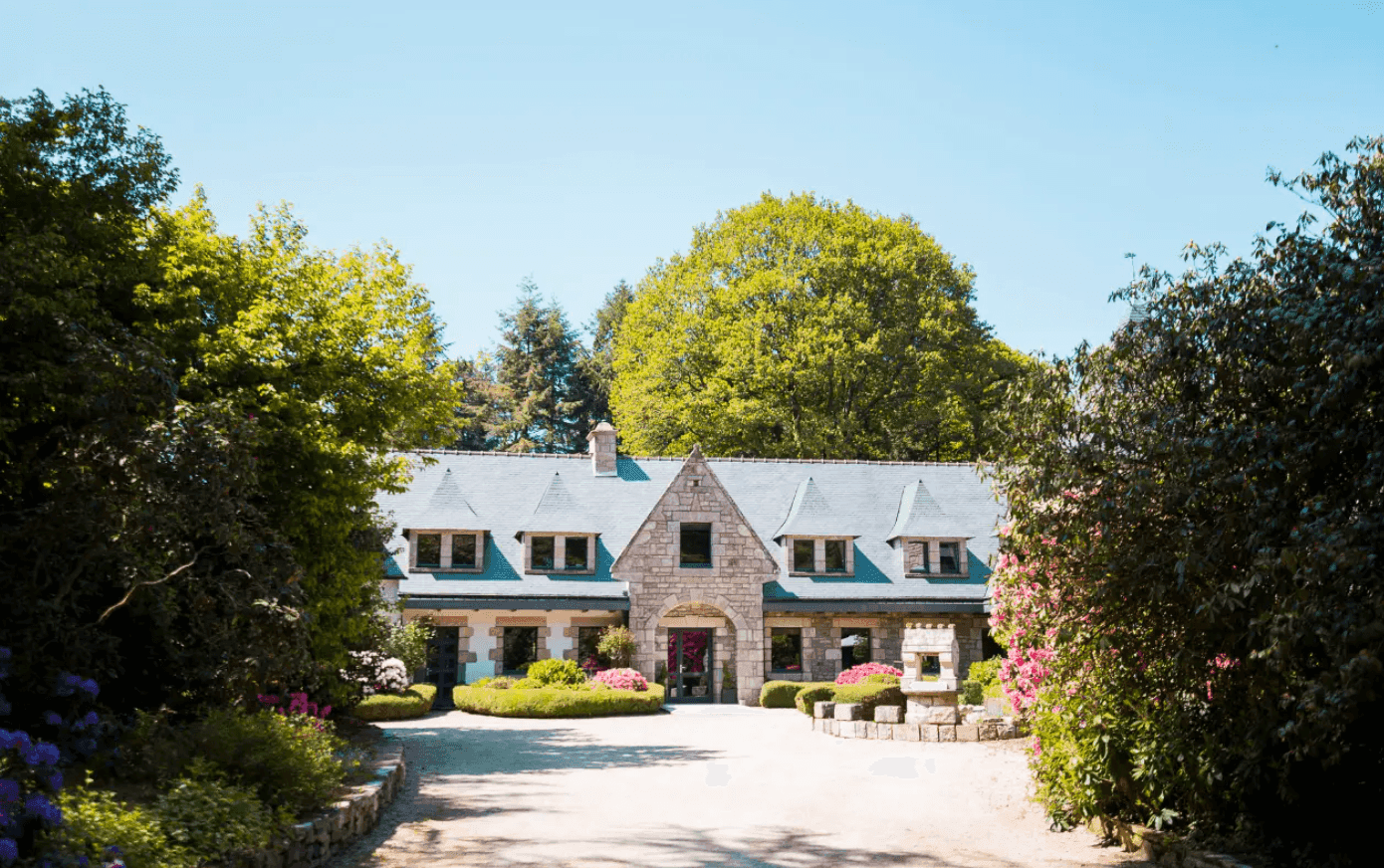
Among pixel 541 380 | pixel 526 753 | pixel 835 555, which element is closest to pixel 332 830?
pixel 526 753

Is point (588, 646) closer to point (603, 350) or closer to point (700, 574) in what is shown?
point (700, 574)

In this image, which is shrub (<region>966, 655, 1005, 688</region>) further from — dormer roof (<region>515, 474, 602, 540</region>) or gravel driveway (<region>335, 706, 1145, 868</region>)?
dormer roof (<region>515, 474, 602, 540</region>)

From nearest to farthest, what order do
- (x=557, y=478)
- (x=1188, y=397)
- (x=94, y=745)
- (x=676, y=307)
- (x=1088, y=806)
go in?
(x=1188, y=397) < (x=94, y=745) < (x=1088, y=806) < (x=557, y=478) < (x=676, y=307)

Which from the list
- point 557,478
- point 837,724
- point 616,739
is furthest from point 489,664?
point 837,724

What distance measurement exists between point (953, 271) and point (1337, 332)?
34.2m

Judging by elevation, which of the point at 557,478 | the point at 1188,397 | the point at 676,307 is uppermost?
the point at 676,307

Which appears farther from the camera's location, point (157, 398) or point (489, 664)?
point (489, 664)

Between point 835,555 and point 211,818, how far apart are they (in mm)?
22753

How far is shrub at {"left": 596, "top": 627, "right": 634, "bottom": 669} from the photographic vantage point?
26.2m

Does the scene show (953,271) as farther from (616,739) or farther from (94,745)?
(94,745)

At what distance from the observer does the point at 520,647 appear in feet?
88.1

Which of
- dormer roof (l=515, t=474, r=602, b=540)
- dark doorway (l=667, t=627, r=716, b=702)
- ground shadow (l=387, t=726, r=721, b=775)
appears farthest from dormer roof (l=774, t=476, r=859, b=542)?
ground shadow (l=387, t=726, r=721, b=775)

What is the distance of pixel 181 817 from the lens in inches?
292

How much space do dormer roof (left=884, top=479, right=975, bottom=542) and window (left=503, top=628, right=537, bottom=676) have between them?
9.82 metres
